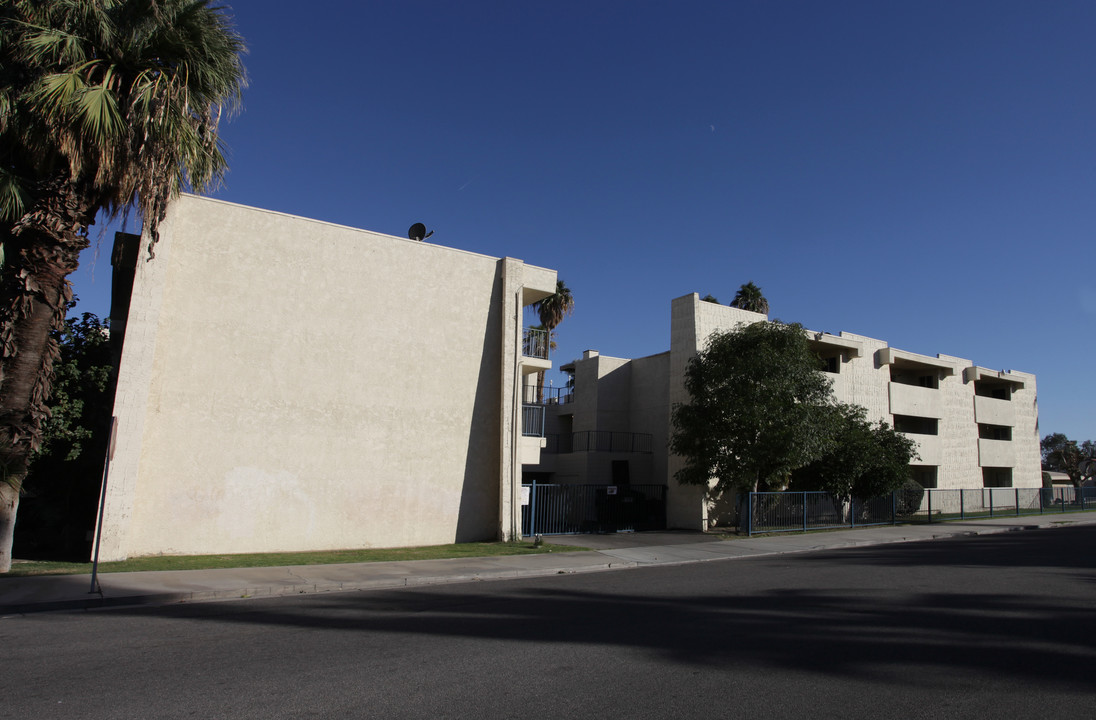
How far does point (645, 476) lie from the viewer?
2900 cm

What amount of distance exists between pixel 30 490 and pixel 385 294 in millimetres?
9058

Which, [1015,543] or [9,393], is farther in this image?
[1015,543]

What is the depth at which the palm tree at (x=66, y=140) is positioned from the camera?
12094 millimetres

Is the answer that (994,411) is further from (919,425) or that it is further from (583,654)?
(583,654)

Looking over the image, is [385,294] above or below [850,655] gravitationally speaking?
above

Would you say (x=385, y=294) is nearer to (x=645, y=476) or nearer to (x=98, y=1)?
(x=98, y=1)

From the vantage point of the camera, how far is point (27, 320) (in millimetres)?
12500

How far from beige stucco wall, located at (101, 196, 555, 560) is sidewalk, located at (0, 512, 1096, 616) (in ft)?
9.21

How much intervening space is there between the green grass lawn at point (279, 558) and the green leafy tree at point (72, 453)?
1800mm

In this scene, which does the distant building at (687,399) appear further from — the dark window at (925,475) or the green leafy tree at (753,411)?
the green leafy tree at (753,411)

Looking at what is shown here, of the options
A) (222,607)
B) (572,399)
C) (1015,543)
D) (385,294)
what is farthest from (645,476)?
(222,607)

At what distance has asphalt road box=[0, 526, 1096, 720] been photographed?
17.7ft

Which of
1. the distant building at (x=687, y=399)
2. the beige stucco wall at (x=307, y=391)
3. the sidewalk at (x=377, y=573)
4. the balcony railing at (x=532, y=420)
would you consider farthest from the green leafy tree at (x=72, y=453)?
the distant building at (x=687, y=399)

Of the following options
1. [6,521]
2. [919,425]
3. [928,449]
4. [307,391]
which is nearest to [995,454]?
[919,425]
